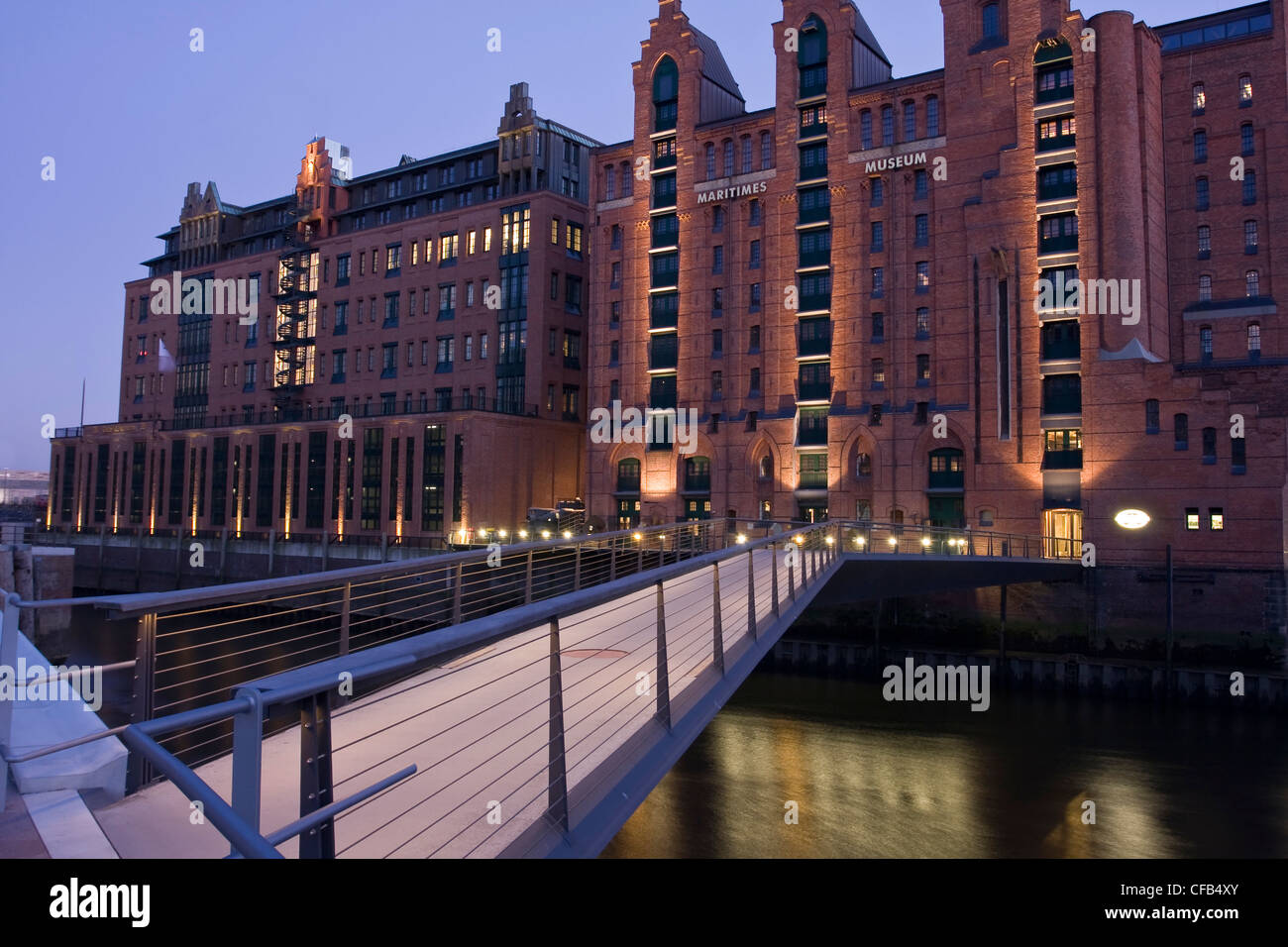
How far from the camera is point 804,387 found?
46.3 meters

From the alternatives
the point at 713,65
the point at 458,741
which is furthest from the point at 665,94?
the point at 458,741

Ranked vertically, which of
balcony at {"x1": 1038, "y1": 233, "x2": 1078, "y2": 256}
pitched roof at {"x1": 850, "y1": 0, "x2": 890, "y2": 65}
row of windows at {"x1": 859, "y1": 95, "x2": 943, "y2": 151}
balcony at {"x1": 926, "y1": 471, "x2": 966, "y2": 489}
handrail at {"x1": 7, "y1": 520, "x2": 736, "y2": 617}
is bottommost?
handrail at {"x1": 7, "y1": 520, "x2": 736, "y2": 617}

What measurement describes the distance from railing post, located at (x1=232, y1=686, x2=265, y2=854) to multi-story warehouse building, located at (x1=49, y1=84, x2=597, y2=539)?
4738cm

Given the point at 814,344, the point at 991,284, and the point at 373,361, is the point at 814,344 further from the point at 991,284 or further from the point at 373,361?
the point at 373,361

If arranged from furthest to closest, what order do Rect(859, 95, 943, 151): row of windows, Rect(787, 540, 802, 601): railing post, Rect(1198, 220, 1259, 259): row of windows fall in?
Rect(859, 95, 943, 151): row of windows
Rect(1198, 220, 1259, 259): row of windows
Rect(787, 540, 802, 601): railing post

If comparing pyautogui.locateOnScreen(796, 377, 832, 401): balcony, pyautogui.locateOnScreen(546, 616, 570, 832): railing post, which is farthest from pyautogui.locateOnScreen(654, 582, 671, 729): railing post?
pyautogui.locateOnScreen(796, 377, 832, 401): balcony

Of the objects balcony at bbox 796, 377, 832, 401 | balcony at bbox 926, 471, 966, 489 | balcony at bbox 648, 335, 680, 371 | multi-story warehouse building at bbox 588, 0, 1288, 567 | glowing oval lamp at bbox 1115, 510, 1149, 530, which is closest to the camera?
glowing oval lamp at bbox 1115, 510, 1149, 530

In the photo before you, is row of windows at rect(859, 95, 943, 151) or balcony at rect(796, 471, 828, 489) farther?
balcony at rect(796, 471, 828, 489)

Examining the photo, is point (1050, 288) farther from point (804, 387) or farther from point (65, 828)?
point (65, 828)

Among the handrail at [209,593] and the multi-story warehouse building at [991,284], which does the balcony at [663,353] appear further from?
the handrail at [209,593]

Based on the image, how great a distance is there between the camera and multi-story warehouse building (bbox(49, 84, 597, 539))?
5394cm

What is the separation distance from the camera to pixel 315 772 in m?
3.15

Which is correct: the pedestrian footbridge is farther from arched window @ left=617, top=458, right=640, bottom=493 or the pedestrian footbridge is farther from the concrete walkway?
arched window @ left=617, top=458, right=640, bottom=493
